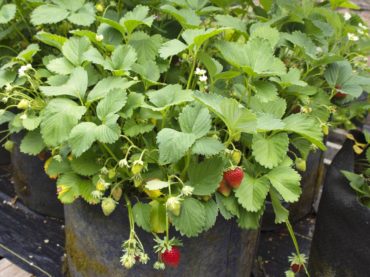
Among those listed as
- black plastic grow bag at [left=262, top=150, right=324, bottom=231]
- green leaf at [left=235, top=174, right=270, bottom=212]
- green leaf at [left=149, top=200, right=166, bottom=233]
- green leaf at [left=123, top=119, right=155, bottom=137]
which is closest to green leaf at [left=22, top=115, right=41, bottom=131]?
green leaf at [left=123, top=119, right=155, bottom=137]

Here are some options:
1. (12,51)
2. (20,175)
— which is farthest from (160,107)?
(20,175)

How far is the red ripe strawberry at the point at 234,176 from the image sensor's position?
0.82m

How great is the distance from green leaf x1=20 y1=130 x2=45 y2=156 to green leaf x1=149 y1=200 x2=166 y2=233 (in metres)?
0.34

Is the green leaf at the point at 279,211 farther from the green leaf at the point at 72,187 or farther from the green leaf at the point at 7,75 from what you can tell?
the green leaf at the point at 7,75

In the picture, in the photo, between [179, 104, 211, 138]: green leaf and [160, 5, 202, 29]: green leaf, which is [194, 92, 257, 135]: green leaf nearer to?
[179, 104, 211, 138]: green leaf

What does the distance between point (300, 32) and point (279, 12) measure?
14cm

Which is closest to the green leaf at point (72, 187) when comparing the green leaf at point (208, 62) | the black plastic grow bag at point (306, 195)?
the green leaf at point (208, 62)

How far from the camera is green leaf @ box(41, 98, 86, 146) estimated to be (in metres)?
0.82

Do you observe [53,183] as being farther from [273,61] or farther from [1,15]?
[273,61]

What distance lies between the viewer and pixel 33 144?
1036mm

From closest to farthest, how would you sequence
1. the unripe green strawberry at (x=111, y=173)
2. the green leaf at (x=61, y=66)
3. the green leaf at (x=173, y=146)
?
the green leaf at (x=173, y=146) → the unripe green strawberry at (x=111, y=173) → the green leaf at (x=61, y=66)

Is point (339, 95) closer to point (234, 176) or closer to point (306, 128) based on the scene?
point (306, 128)

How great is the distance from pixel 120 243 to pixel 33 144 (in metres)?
0.31

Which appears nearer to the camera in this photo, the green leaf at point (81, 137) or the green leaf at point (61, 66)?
the green leaf at point (81, 137)
